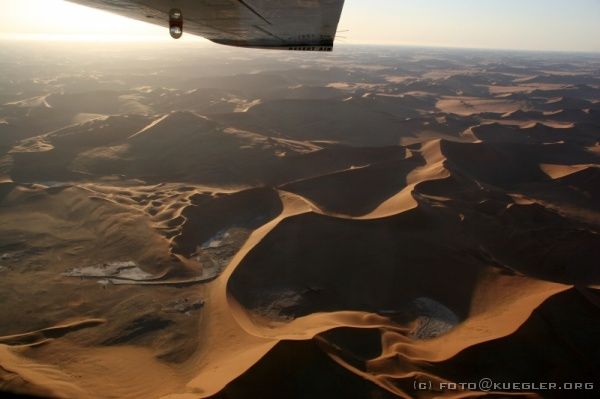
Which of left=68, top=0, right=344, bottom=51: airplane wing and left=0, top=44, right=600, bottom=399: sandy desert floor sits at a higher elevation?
left=68, top=0, right=344, bottom=51: airplane wing

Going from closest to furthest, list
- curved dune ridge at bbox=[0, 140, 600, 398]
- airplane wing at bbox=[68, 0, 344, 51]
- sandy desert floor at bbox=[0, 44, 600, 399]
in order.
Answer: airplane wing at bbox=[68, 0, 344, 51] → curved dune ridge at bbox=[0, 140, 600, 398] → sandy desert floor at bbox=[0, 44, 600, 399]

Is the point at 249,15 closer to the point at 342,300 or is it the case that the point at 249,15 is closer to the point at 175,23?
the point at 175,23

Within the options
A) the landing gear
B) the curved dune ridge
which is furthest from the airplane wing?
the curved dune ridge

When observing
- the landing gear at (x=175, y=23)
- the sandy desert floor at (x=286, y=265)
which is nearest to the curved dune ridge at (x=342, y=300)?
the sandy desert floor at (x=286, y=265)

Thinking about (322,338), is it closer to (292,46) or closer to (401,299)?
(401,299)

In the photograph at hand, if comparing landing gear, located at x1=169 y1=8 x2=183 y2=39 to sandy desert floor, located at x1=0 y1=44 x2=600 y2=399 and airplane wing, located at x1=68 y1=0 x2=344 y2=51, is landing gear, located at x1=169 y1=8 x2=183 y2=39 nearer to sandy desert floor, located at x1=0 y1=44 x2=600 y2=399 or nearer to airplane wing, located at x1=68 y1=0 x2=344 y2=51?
airplane wing, located at x1=68 y1=0 x2=344 y2=51

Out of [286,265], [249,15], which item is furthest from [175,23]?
Result: [286,265]

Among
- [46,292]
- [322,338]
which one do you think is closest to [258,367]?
[322,338]
